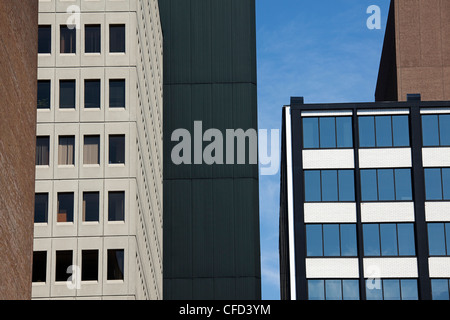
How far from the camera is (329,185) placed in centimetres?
8225

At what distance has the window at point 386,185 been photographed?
8194cm

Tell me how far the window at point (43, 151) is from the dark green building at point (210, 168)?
24.9m

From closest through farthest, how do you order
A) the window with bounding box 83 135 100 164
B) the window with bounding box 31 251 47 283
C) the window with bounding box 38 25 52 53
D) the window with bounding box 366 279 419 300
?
the window with bounding box 31 251 47 283 < the window with bounding box 83 135 100 164 < the window with bounding box 38 25 52 53 < the window with bounding box 366 279 419 300

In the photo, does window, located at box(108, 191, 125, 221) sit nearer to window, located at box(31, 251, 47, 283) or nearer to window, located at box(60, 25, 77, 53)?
window, located at box(31, 251, 47, 283)

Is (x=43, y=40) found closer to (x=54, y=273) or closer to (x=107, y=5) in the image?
(x=107, y=5)

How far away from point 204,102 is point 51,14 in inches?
1054

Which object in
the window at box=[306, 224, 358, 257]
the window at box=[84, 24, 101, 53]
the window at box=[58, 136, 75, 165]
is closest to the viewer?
the window at box=[58, 136, 75, 165]

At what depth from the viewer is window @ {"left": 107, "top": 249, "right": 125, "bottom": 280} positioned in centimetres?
5666

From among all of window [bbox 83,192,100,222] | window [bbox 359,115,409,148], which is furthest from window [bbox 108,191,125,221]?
window [bbox 359,115,409,148]

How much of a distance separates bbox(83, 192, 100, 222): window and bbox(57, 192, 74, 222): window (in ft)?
2.82

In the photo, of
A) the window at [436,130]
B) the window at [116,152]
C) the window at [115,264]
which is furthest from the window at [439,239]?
the window at [115,264]

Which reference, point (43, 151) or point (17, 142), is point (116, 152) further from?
point (17, 142)

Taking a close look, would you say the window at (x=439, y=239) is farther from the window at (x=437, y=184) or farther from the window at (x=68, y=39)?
the window at (x=68, y=39)

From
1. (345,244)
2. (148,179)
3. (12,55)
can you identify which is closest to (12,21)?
(12,55)
